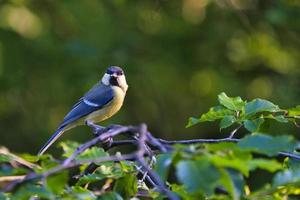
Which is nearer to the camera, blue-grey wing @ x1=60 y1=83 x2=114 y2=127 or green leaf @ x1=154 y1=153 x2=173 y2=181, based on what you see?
green leaf @ x1=154 y1=153 x2=173 y2=181

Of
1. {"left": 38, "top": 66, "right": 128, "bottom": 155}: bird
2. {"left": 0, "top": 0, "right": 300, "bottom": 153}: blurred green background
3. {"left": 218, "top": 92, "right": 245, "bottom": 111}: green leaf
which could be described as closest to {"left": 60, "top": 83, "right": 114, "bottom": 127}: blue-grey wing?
{"left": 38, "top": 66, "right": 128, "bottom": 155}: bird

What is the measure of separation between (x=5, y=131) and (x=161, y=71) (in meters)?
1.74

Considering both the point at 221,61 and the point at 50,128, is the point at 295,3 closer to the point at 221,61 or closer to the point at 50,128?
the point at 221,61

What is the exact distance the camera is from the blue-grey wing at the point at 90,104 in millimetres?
4223

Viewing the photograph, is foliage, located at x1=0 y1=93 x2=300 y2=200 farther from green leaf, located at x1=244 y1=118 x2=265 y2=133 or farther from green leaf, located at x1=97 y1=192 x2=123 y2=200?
green leaf, located at x1=244 y1=118 x2=265 y2=133

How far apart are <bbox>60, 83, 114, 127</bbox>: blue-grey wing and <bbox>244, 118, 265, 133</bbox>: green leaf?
2.26 m

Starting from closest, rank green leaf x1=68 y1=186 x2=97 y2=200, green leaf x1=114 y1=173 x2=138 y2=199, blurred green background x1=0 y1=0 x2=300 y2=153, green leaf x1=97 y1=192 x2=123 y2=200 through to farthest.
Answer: green leaf x1=68 y1=186 x2=97 y2=200, green leaf x1=97 y1=192 x2=123 y2=200, green leaf x1=114 y1=173 x2=138 y2=199, blurred green background x1=0 y1=0 x2=300 y2=153

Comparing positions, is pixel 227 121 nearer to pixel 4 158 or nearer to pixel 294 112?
pixel 294 112

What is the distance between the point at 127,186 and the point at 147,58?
17.5 feet

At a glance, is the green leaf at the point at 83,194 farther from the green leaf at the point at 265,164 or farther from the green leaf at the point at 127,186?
the green leaf at the point at 265,164

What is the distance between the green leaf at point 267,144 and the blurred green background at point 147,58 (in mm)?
5267

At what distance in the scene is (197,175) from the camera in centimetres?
124

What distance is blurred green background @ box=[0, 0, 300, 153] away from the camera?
6.71m

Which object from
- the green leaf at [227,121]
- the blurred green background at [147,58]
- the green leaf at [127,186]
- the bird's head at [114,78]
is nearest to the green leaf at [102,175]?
the green leaf at [127,186]
